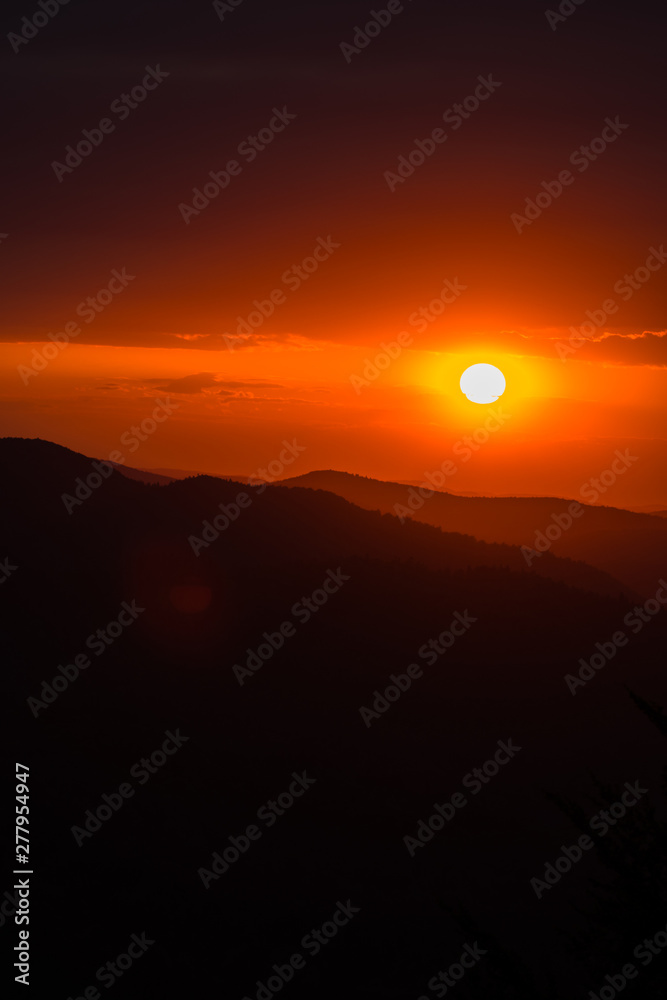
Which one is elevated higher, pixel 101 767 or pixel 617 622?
pixel 617 622

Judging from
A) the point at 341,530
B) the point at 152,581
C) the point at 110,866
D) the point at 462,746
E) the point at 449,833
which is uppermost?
the point at 341,530

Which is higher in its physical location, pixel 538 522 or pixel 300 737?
pixel 538 522

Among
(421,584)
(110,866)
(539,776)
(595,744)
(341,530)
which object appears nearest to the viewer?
(110,866)

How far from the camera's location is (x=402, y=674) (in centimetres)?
5238

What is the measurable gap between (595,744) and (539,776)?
5567 mm

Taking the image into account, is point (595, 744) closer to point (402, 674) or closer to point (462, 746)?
point (462, 746)

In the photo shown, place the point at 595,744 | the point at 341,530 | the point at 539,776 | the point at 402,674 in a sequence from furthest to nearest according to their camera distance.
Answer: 1. the point at 341,530
2. the point at 402,674
3. the point at 595,744
4. the point at 539,776

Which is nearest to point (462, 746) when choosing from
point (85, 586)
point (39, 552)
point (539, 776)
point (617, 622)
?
point (539, 776)

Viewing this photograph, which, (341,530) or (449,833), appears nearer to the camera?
(449,833)

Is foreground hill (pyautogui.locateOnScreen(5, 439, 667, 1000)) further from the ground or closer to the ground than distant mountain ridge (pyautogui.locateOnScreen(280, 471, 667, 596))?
closer to the ground

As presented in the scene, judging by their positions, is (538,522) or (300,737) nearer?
(300,737)

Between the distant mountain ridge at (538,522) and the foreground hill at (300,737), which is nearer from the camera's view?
the foreground hill at (300,737)

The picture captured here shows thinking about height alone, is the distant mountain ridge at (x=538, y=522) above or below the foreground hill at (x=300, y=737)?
above

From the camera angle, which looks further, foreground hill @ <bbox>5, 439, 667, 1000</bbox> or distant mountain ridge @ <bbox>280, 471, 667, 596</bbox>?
distant mountain ridge @ <bbox>280, 471, 667, 596</bbox>
